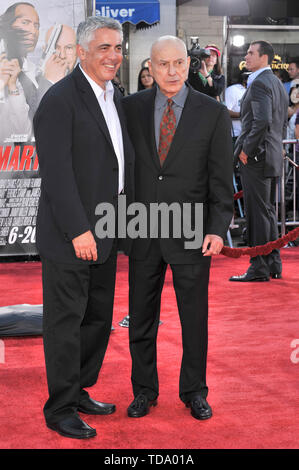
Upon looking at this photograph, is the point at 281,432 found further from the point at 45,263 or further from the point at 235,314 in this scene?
the point at 235,314

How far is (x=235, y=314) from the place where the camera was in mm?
4977

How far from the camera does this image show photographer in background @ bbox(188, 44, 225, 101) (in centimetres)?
659

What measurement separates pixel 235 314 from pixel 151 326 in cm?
192

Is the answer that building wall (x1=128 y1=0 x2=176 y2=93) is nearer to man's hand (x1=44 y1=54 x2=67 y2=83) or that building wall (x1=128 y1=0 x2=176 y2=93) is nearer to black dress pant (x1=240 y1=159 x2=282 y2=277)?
man's hand (x1=44 y1=54 x2=67 y2=83)

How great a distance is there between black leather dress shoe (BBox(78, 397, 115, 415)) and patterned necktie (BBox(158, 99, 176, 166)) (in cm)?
110

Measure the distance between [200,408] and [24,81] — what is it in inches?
178

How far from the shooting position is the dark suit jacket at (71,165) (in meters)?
2.73

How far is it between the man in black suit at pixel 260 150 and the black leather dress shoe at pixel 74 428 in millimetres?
3461

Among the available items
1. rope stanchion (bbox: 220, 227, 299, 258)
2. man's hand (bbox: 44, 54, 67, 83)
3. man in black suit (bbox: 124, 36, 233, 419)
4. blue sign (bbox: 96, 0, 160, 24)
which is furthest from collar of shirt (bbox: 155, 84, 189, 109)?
blue sign (bbox: 96, 0, 160, 24)

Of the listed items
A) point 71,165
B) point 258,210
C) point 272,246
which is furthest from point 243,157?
point 71,165

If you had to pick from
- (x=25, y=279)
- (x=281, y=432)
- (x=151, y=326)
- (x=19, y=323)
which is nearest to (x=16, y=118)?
(x=25, y=279)

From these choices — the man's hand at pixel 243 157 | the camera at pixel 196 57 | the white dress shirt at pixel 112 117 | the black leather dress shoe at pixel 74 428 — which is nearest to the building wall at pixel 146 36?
the camera at pixel 196 57

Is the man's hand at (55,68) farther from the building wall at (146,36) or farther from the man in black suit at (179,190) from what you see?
the building wall at (146,36)

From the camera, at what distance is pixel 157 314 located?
125 inches
